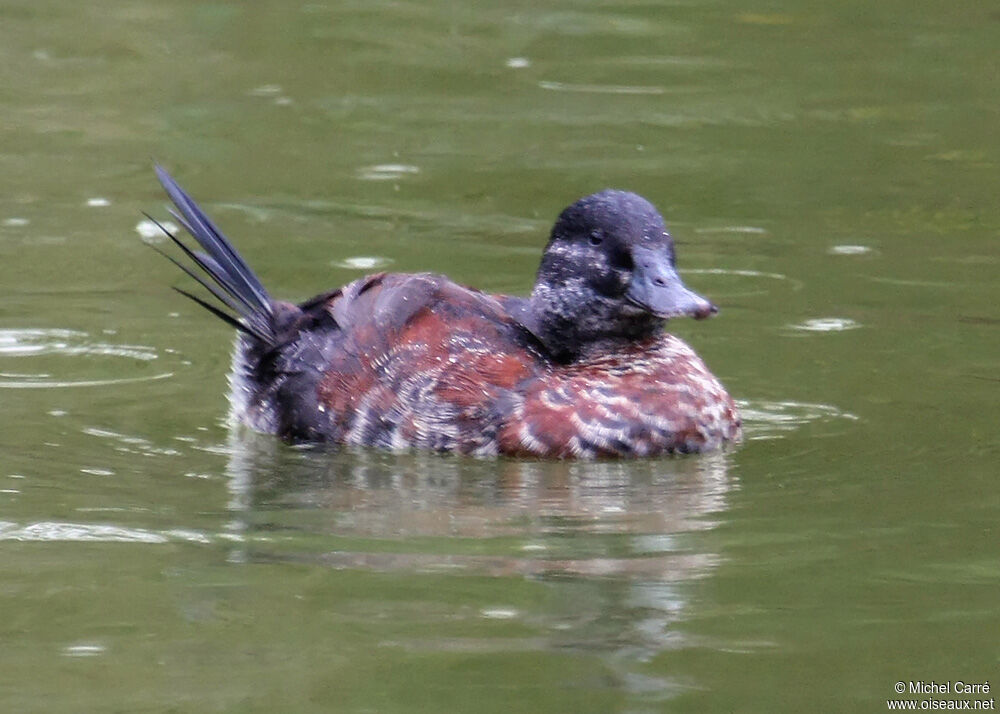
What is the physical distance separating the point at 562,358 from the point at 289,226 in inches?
115

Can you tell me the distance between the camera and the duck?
685 cm

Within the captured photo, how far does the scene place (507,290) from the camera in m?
8.94

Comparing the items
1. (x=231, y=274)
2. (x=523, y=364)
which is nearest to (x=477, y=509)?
(x=523, y=364)

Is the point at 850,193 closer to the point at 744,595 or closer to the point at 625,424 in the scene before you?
the point at 625,424

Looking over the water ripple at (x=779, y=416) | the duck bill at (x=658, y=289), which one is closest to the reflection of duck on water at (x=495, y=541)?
the water ripple at (x=779, y=416)

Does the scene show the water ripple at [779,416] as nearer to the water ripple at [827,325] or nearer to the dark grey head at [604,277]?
the dark grey head at [604,277]

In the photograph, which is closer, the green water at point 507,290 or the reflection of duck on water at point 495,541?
the green water at point 507,290

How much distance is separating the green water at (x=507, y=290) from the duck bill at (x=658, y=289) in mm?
519

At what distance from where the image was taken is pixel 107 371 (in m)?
7.86

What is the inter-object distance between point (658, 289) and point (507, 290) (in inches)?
82.7

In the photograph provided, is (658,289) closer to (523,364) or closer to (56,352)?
(523,364)

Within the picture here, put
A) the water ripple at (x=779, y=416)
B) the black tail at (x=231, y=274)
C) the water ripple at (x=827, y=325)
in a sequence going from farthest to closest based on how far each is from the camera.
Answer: the water ripple at (x=827, y=325) → the black tail at (x=231, y=274) → the water ripple at (x=779, y=416)

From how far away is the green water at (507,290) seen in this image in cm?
476

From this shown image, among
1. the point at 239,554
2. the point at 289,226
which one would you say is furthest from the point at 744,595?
the point at 289,226
